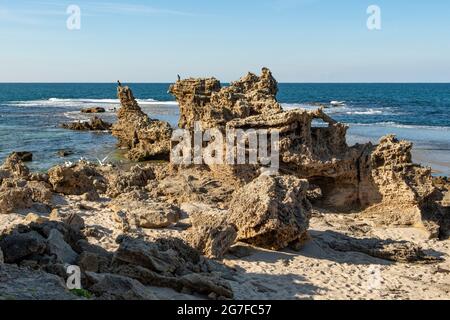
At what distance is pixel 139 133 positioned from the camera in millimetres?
30172

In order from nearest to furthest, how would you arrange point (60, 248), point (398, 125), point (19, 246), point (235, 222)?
point (19, 246), point (60, 248), point (235, 222), point (398, 125)

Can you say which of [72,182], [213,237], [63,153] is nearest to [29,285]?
[213,237]

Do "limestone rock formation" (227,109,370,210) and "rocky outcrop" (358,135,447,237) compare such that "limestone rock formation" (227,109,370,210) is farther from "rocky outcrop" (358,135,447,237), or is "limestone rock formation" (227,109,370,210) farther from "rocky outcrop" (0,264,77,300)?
"rocky outcrop" (0,264,77,300)

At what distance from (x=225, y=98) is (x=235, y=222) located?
7903mm

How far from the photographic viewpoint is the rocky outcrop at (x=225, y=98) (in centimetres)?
1670

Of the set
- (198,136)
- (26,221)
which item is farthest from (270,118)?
(26,221)

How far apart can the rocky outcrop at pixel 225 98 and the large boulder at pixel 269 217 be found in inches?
185

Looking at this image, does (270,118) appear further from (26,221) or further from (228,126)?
(26,221)

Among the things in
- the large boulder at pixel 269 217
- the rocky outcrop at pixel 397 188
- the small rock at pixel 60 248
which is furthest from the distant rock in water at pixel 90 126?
the small rock at pixel 60 248

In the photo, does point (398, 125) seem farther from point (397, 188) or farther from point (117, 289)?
point (117, 289)

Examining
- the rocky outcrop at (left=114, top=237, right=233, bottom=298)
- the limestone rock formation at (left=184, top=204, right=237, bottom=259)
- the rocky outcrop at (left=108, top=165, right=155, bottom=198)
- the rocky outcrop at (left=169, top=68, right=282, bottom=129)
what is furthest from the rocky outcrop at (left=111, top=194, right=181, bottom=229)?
the rocky outcrop at (left=169, top=68, right=282, bottom=129)

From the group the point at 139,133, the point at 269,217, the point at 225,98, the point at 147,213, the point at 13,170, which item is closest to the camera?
the point at 269,217

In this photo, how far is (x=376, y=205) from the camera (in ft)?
47.6

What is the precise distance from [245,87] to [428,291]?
39.9ft
